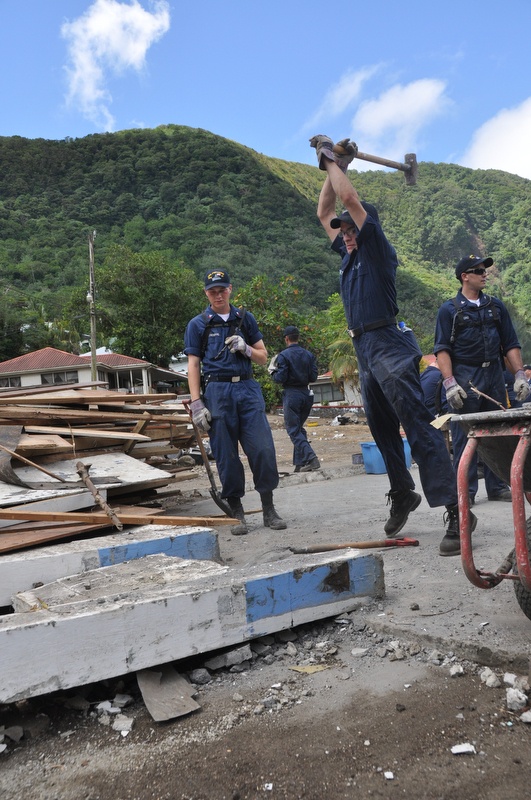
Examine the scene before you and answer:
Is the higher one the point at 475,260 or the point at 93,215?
the point at 93,215

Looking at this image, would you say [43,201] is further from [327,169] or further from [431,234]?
[327,169]

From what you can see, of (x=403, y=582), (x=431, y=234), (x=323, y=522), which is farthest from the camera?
(x=431, y=234)

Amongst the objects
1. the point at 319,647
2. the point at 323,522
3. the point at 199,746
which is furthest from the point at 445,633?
the point at 323,522

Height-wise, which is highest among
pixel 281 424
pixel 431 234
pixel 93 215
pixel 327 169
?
pixel 93 215

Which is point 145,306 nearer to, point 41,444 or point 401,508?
point 41,444

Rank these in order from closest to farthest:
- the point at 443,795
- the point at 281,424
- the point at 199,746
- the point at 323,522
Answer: the point at 443,795 < the point at 199,746 < the point at 323,522 < the point at 281,424

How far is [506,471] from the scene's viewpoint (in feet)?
8.60

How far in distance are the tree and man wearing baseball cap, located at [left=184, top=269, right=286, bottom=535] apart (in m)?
44.5

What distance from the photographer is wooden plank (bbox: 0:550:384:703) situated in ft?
6.91

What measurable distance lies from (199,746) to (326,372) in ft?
159

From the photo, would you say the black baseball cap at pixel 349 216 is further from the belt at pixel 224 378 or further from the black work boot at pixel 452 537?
the black work boot at pixel 452 537

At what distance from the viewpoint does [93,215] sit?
110 m

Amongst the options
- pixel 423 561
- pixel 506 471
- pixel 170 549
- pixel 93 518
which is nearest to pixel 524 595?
pixel 506 471

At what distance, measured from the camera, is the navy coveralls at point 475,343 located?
5145mm
